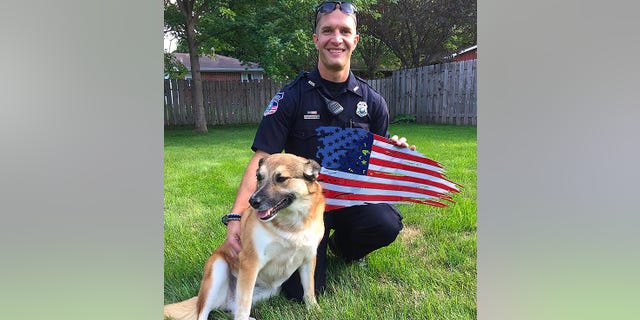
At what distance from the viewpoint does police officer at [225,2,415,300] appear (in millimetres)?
1562

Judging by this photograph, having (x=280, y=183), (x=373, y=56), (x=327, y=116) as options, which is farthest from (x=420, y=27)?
(x=280, y=183)

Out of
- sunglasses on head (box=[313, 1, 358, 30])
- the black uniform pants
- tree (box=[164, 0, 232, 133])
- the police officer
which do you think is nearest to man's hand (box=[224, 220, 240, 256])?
the police officer

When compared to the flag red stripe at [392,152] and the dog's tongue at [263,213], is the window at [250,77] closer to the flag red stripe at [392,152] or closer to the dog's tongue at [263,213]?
the flag red stripe at [392,152]

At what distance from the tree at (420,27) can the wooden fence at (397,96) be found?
9cm

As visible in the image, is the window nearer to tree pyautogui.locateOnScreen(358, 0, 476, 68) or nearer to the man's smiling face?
the man's smiling face

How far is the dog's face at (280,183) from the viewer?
52.7 inches

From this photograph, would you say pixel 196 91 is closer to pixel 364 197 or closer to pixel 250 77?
pixel 250 77

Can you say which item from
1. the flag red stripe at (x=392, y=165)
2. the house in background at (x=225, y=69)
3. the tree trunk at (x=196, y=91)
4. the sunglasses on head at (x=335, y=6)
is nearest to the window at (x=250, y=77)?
the house in background at (x=225, y=69)

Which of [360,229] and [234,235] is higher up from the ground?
[234,235]

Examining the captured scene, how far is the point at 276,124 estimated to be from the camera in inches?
66.9

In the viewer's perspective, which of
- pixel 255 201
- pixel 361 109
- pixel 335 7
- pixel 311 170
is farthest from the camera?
pixel 361 109

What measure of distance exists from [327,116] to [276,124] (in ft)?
0.75
